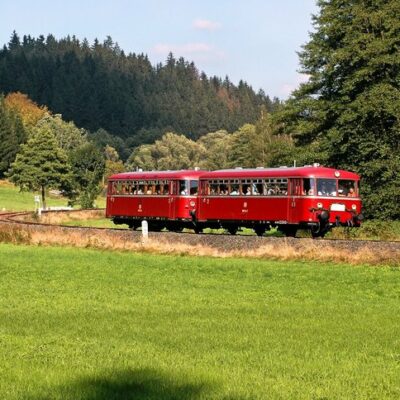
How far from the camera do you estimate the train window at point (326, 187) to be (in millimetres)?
32125

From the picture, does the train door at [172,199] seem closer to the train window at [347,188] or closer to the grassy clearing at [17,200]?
the train window at [347,188]

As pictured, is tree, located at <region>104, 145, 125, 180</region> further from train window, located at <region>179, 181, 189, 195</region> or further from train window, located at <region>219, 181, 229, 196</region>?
train window, located at <region>219, 181, 229, 196</region>

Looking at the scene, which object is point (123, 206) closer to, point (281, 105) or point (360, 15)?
point (281, 105)

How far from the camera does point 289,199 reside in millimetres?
32250

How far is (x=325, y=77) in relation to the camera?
42.6m

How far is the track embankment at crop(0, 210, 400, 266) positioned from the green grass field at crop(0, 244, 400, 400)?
85.3 inches

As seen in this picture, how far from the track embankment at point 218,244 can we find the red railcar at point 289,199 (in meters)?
3.36

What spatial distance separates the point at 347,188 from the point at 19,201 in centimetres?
7393

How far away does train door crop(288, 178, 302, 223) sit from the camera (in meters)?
32.0

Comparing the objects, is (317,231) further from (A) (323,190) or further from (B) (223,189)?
(B) (223,189)

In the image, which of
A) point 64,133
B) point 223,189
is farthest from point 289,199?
point 64,133

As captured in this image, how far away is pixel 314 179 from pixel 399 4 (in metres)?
13.6

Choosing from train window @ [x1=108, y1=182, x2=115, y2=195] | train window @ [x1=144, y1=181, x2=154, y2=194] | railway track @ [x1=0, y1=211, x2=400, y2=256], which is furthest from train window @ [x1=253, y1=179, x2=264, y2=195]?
train window @ [x1=108, y1=182, x2=115, y2=195]

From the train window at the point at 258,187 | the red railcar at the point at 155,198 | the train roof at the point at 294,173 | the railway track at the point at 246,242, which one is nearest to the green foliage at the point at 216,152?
the red railcar at the point at 155,198
